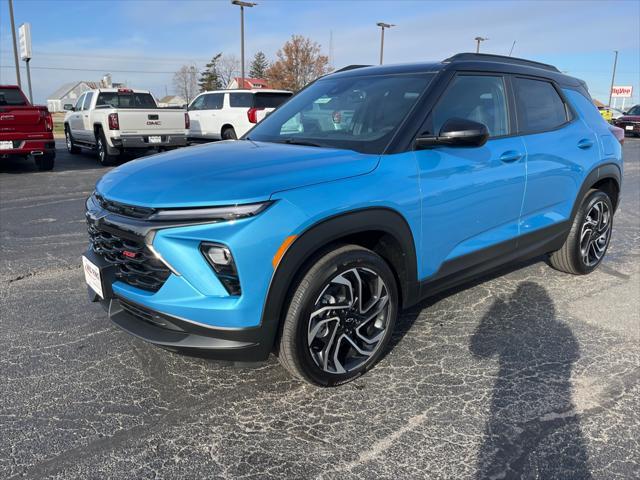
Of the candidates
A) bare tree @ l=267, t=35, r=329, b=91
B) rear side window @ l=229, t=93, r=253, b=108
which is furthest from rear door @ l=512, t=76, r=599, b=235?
bare tree @ l=267, t=35, r=329, b=91

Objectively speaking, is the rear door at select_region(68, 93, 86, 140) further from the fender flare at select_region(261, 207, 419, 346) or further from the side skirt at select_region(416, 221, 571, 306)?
the fender flare at select_region(261, 207, 419, 346)

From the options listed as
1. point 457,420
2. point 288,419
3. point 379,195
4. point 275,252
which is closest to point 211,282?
point 275,252

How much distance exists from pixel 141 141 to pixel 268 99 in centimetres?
413

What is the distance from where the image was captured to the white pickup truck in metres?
11.9

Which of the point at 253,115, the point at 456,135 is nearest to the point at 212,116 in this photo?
the point at 253,115

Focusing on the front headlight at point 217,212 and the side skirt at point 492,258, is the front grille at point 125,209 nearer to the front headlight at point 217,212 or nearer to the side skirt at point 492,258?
the front headlight at point 217,212

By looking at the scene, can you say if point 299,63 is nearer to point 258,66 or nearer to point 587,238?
point 258,66

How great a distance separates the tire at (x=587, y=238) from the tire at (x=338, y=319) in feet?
7.71

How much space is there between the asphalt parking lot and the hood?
43.0 inches

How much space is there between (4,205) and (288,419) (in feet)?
22.9

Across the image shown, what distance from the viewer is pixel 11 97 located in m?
11.2

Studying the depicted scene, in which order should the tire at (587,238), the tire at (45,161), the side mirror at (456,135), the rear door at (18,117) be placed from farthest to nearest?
1. the tire at (45,161)
2. the rear door at (18,117)
3. the tire at (587,238)
4. the side mirror at (456,135)

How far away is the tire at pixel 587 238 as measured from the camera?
4590 mm

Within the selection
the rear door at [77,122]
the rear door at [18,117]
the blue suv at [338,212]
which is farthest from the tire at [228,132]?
the blue suv at [338,212]
